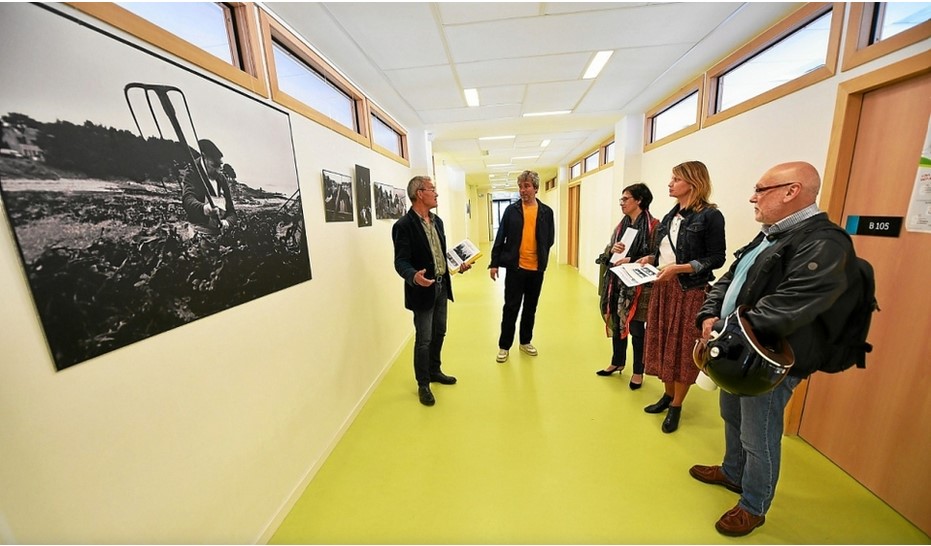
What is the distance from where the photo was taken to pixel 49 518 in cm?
78

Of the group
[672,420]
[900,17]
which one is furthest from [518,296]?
[900,17]

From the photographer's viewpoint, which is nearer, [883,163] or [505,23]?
[883,163]

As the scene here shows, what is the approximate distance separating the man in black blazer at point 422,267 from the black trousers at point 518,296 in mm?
708

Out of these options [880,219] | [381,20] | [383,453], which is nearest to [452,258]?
[383,453]

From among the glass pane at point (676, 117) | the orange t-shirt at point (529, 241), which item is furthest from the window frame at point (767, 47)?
the orange t-shirt at point (529, 241)

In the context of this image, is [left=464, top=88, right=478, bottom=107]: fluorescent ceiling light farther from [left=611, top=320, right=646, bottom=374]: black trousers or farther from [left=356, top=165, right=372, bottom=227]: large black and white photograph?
[left=611, top=320, right=646, bottom=374]: black trousers

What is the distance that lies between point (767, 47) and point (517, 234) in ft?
7.15

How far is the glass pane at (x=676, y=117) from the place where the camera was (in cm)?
315

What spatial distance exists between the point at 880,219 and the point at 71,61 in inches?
121

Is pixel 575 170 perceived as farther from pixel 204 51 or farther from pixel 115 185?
pixel 115 185

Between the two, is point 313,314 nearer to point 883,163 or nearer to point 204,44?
point 204,44

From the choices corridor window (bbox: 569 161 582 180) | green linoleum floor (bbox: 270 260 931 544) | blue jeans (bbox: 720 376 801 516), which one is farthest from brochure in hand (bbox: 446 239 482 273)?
corridor window (bbox: 569 161 582 180)

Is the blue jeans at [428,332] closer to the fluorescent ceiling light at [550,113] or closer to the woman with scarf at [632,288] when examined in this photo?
the woman with scarf at [632,288]

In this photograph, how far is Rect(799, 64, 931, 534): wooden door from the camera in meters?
1.35
